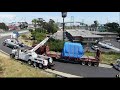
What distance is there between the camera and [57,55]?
1891 centimetres

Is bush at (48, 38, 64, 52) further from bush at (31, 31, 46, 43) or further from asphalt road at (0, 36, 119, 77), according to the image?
asphalt road at (0, 36, 119, 77)

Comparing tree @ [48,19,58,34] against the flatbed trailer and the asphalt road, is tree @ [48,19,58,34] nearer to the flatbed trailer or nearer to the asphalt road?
the flatbed trailer

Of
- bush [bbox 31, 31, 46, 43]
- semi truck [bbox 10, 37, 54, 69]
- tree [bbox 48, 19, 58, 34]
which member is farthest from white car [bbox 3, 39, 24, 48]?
tree [bbox 48, 19, 58, 34]

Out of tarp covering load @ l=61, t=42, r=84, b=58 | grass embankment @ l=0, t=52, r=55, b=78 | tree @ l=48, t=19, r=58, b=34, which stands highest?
tree @ l=48, t=19, r=58, b=34

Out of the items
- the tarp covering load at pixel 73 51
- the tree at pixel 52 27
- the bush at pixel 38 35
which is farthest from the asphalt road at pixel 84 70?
the tree at pixel 52 27

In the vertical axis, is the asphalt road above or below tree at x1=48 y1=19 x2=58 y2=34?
below

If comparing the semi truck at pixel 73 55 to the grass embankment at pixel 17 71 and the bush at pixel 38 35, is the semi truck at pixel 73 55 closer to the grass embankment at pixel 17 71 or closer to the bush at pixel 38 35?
the bush at pixel 38 35

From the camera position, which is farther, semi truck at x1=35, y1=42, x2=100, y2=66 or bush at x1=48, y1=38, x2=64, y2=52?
bush at x1=48, y1=38, x2=64, y2=52

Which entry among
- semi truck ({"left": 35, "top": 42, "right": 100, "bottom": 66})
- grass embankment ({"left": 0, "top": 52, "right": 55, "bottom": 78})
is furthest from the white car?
grass embankment ({"left": 0, "top": 52, "right": 55, "bottom": 78})

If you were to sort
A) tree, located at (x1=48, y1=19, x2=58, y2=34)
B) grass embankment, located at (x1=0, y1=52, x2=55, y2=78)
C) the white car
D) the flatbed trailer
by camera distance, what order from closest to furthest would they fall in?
grass embankment, located at (x1=0, y1=52, x2=55, y2=78), the flatbed trailer, the white car, tree, located at (x1=48, y1=19, x2=58, y2=34)

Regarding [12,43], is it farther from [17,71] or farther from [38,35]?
[17,71]

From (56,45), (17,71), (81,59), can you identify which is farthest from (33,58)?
(56,45)

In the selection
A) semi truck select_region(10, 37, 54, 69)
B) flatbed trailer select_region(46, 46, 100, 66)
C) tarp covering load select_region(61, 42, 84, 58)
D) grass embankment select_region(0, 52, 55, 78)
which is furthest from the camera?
tarp covering load select_region(61, 42, 84, 58)
